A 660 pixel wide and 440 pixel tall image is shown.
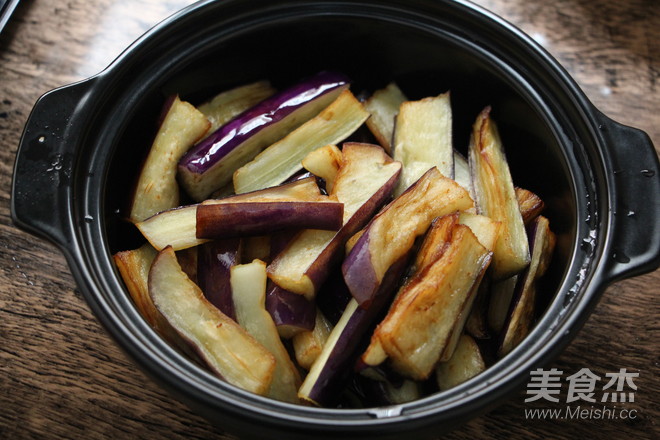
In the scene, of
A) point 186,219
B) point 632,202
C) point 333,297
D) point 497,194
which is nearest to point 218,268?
point 186,219

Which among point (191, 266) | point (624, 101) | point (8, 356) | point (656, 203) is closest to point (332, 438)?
point (191, 266)

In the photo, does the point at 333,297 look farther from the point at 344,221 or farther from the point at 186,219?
the point at 186,219

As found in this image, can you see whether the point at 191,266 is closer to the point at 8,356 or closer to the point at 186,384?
the point at 186,384

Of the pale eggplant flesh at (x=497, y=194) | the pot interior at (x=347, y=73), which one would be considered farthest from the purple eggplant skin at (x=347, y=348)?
the pot interior at (x=347, y=73)

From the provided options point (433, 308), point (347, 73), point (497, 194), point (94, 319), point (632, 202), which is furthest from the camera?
point (347, 73)

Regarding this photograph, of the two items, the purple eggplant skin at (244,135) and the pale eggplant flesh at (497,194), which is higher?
the purple eggplant skin at (244,135)

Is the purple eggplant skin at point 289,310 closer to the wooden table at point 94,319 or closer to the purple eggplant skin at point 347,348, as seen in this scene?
the purple eggplant skin at point 347,348
